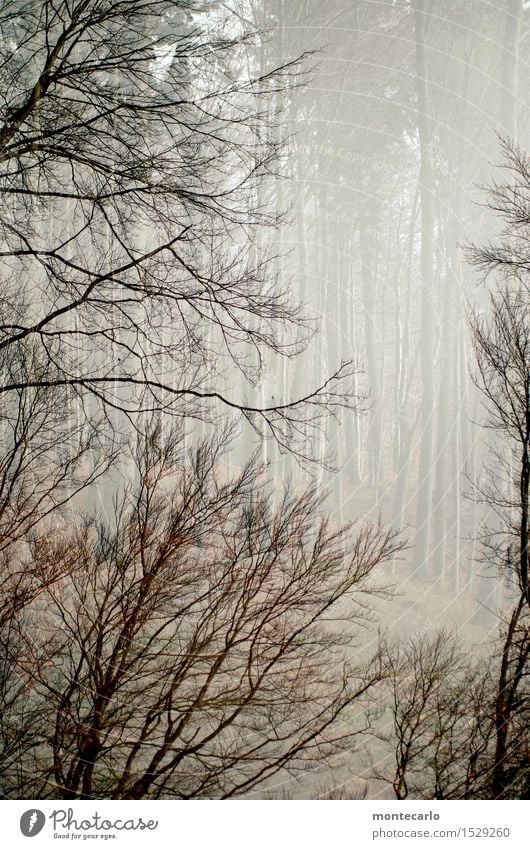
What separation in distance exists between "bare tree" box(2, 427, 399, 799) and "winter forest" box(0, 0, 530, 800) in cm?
2

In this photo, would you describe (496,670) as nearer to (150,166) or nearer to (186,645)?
(186,645)

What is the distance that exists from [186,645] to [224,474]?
120 centimetres

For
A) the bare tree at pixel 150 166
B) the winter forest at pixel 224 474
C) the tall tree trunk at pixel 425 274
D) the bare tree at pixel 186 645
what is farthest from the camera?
the tall tree trunk at pixel 425 274

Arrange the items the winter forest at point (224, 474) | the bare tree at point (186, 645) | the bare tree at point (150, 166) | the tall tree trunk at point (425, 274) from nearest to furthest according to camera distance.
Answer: the bare tree at point (150, 166) → the winter forest at point (224, 474) → the bare tree at point (186, 645) → the tall tree trunk at point (425, 274)

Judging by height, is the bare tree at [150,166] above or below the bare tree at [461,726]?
above

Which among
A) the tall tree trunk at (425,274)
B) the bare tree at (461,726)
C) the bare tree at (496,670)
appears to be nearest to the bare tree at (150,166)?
the bare tree at (496,670)

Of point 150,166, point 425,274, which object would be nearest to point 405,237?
point 425,274

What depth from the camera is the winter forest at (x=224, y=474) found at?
3.00 m

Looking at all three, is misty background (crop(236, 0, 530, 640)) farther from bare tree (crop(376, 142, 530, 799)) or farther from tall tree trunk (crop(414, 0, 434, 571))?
bare tree (crop(376, 142, 530, 799))

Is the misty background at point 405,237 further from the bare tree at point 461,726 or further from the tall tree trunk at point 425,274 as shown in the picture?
the bare tree at point 461,726
